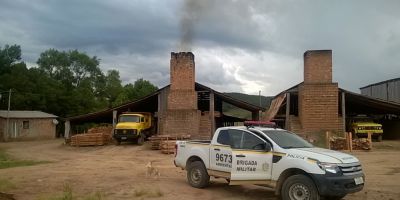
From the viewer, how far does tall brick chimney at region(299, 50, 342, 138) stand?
26328 millimetres

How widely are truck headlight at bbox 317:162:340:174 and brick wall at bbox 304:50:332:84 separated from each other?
17.9m

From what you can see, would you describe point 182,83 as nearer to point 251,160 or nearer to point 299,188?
point 251,160

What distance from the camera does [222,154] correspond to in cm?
1178

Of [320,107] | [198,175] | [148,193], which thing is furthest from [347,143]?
[148,193]

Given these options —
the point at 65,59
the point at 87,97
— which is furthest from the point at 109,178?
the point at 65,59

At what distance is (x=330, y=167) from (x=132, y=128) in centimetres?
2257

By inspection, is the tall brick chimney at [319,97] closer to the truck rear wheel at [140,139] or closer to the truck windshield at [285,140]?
the truck rear wheel at [140,139]

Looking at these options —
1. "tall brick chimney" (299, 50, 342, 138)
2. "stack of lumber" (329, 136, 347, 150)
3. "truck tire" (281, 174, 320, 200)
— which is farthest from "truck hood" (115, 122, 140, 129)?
"truck tire" (281, 174, 320, 200)

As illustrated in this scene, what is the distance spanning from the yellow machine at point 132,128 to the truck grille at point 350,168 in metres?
22.4

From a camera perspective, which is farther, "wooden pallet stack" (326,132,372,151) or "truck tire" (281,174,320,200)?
"wooden pallet stack" (326,132,372,151)

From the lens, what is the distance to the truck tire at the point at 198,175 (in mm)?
12469

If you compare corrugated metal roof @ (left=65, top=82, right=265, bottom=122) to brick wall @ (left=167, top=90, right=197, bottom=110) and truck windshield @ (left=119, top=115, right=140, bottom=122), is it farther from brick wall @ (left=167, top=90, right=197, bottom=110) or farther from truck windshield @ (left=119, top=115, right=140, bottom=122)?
brick wall @ (left=167, top=90, right=197, bottom=110)

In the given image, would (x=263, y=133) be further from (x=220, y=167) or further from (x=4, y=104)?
(x=4, y=104)

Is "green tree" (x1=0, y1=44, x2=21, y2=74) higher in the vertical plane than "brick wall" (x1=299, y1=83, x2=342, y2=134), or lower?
higher
